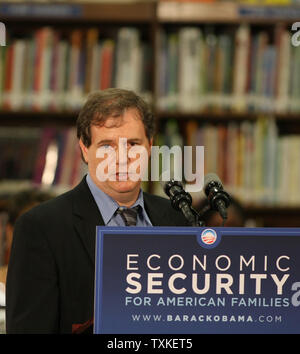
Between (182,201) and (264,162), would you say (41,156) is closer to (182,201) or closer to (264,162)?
(182,201)

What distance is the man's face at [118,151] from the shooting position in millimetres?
963

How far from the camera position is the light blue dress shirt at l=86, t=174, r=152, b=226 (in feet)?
3.13

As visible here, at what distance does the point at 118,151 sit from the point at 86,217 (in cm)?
12

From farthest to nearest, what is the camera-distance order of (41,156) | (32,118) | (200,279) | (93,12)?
(93,12)
(32,118)
(41,156)
(200,279)

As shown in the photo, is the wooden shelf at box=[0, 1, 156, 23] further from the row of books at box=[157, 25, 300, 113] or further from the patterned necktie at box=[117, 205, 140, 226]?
the patterned necktie at box=[117, 205, 140, 226]

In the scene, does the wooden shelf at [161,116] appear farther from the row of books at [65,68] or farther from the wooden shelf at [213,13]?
the wooden shelf at [213,13]

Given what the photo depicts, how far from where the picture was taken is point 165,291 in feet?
3.03

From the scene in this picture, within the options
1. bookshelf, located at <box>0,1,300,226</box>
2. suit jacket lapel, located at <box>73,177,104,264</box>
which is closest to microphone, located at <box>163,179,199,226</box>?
suit jacket lapel, located at <box>73,177,104,264</box>

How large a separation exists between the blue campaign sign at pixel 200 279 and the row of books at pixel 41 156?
21cm

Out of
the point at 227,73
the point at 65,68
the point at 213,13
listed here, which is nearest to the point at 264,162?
the point at 227,73

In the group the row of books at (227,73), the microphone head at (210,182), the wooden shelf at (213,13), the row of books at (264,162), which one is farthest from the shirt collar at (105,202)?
the wooden shelf at (213,13)

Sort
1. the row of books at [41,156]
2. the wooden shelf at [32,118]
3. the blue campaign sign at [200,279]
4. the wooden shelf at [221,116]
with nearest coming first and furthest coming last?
the blue campaign sign at [200,279] → the row of books at [41,156] → the wooden shelf at [32,118] → the wooden shelf at [221,116]

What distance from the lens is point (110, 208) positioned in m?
0.97

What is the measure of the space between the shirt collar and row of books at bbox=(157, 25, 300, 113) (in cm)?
122
